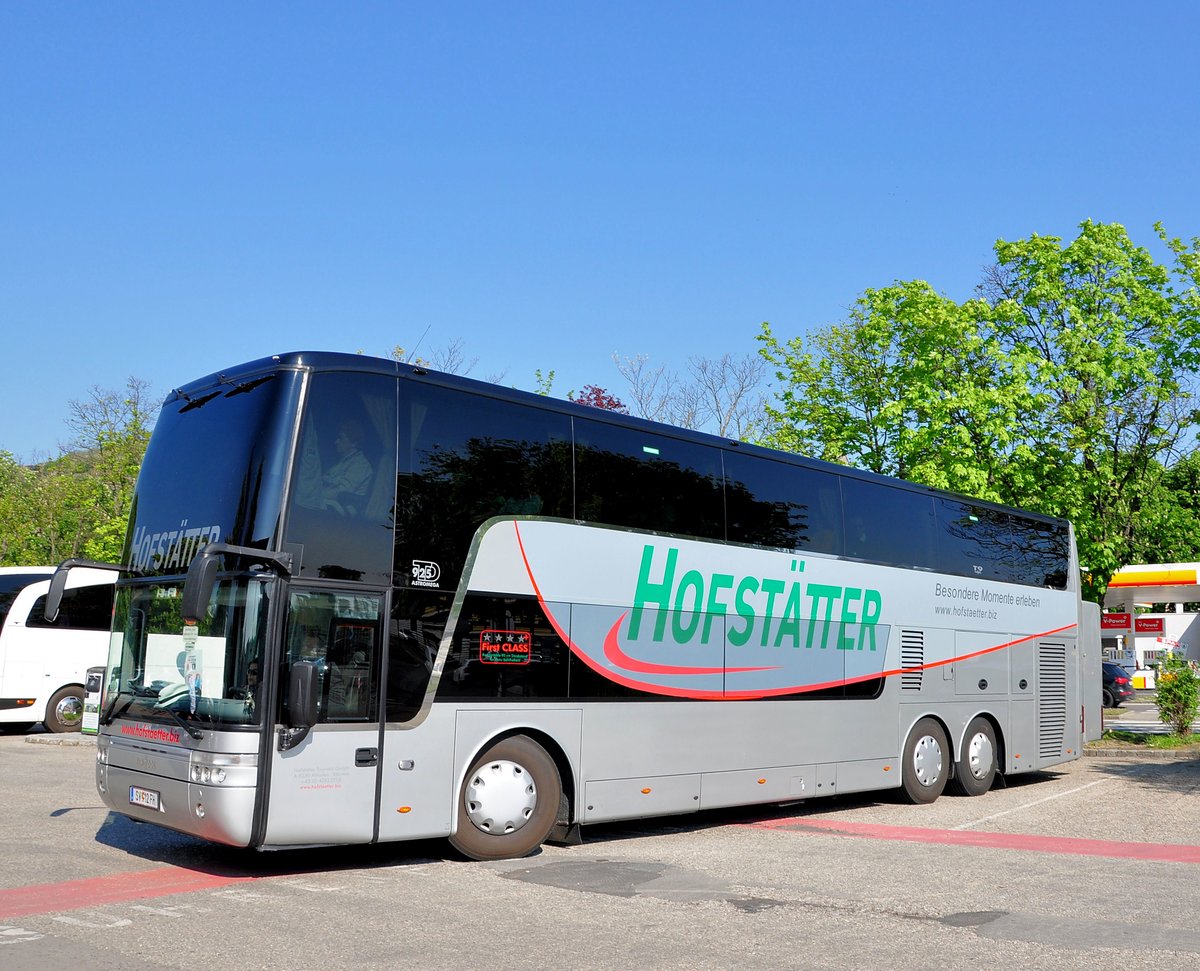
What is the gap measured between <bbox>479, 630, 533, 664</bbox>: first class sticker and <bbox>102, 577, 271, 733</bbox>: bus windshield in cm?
204

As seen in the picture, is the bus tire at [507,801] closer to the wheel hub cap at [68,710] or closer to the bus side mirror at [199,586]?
the bus side mirror at [199,586]

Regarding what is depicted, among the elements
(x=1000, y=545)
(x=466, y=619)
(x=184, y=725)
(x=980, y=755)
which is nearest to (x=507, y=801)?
(x=466, y=619)

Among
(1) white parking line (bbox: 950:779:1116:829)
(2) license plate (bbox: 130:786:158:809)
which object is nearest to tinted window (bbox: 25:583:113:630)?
(2) license plate (bbox: 130:786:158:809)

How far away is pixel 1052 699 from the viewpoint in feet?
59.2

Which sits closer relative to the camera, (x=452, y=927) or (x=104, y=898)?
(x=452, y=927)

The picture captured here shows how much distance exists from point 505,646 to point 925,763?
738cm

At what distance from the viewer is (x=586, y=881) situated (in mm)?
9375

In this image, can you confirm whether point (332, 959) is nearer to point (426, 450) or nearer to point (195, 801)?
point (195, 801)

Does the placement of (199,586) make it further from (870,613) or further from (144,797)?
(870,613)

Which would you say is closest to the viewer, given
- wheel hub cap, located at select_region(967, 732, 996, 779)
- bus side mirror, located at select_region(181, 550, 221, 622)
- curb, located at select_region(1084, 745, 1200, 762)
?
bus side mirror, located at select_region(181, 550, 221, 622)

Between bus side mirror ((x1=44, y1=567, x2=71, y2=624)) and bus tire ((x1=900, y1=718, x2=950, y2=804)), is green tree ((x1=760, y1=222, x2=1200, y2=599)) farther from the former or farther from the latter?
bus side mirror ((x1=44, y1=567, x2=71, y2=624))

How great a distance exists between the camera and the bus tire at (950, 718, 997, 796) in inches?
635

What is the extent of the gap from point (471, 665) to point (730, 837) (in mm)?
3825

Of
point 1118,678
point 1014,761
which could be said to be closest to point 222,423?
point 1014,761
